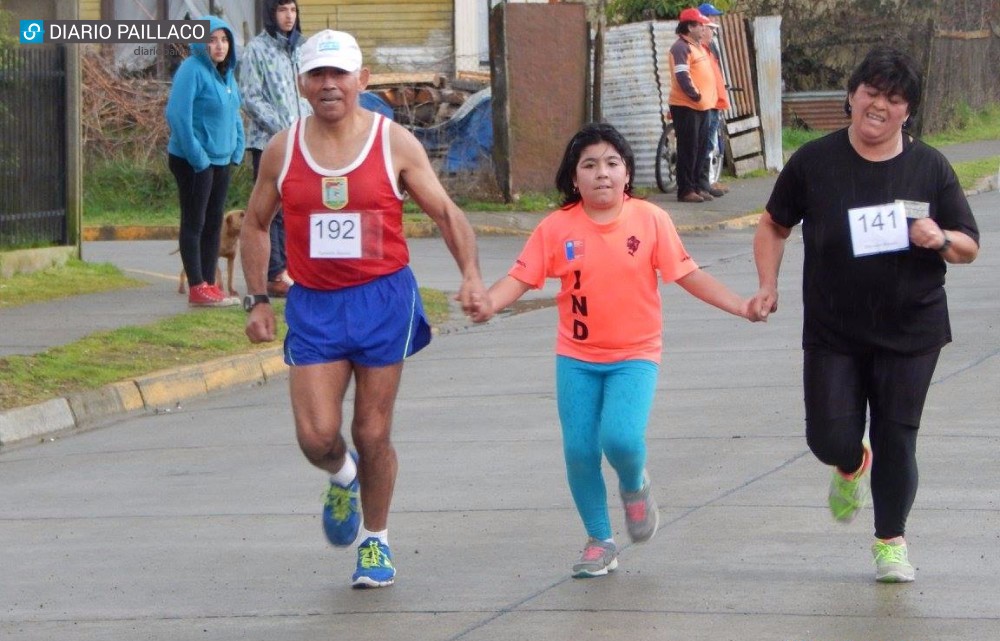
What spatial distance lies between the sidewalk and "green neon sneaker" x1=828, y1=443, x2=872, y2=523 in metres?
4.91

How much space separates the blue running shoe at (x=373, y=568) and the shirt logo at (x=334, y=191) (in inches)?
45.2

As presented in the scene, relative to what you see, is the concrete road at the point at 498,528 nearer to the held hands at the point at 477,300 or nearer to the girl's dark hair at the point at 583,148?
the held hands at the point at 477,300

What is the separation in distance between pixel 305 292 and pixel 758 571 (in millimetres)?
1777

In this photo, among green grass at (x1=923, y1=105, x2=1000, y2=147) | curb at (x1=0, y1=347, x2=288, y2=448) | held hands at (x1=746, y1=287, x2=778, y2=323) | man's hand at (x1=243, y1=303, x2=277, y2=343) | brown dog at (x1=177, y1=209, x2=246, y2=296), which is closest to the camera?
held hands at (x1=746, y1=287, x2=778, y2=323)

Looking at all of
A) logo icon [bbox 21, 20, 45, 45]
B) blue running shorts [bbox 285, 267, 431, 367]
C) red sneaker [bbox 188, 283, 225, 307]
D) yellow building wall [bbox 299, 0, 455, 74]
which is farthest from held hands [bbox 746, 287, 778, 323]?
yellow building wall [bbox 299, 0, 455, 74]

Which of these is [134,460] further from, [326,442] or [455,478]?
[326,442]

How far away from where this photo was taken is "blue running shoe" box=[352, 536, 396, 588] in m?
5.96

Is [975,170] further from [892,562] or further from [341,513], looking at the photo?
[341,513]

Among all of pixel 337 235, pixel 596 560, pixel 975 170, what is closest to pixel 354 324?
pixel 337 235

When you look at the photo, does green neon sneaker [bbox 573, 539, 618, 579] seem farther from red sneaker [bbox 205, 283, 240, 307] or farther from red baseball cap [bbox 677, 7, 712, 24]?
red baseball cap [bbox 677, 7, 712, 24]

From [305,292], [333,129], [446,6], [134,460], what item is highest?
[446,6]

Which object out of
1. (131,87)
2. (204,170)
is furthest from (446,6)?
(204,170)

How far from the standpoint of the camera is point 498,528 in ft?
22.2

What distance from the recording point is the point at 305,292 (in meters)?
5.97
